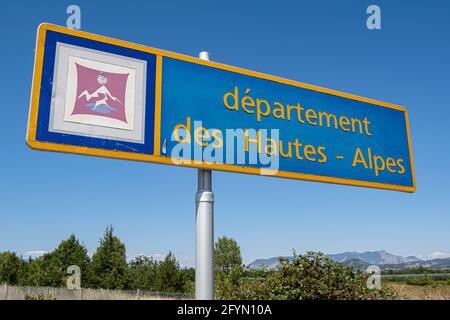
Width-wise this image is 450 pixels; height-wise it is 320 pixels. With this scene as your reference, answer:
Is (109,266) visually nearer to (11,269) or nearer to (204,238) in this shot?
(11,269)

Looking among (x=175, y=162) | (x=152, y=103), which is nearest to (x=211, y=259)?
(x=175, y=162)

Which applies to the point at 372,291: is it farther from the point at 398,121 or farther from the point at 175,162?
the point at 175,162

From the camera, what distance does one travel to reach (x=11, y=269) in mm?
35375

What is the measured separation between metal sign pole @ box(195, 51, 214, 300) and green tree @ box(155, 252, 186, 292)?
27.7 m

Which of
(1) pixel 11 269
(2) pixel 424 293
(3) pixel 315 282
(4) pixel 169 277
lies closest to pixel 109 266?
(4) pixel 169 277

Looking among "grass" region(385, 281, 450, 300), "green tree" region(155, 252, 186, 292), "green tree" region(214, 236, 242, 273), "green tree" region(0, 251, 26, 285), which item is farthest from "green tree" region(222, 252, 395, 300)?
→ "green tree" region(0, 251, 26, 285)

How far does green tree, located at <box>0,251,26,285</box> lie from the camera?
1373 inches

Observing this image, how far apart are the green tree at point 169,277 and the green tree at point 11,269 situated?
1453 centimetres

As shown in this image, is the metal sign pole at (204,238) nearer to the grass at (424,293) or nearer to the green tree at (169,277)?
the grass at (424,293)

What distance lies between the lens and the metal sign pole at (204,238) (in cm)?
259

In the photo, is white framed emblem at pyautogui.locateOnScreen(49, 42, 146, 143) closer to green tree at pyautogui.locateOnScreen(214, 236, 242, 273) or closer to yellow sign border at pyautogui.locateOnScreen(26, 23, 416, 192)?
yellow sign border at pyautogui.locateOnScreen(26, 23, 416, 192)

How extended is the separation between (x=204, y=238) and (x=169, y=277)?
91.7ft

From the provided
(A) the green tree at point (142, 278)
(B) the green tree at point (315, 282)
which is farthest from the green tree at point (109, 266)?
(B) the green tree at point (315, 282)

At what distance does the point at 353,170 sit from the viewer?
3.28m
